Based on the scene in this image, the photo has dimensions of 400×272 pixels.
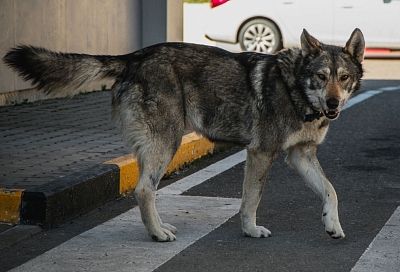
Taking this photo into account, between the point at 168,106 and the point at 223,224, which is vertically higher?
the point at 168,106

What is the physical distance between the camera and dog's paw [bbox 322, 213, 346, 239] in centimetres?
670

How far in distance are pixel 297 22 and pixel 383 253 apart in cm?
1471

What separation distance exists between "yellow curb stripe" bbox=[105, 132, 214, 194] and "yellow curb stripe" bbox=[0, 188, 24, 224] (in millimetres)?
788

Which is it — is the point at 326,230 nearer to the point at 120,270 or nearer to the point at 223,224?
the point at 223,224

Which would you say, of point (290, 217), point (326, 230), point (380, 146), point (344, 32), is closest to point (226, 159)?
point (380, 146)

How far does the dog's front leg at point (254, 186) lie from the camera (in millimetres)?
6805

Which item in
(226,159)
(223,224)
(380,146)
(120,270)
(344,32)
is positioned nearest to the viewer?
(120,270)

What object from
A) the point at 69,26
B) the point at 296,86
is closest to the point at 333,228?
the point at 296,86

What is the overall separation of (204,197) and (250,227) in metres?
1.31

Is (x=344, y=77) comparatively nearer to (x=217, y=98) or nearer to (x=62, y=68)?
(x=217, y=98)

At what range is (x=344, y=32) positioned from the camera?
20.7 meters

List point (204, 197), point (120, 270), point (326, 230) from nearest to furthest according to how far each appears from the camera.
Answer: point (120, 270) < point (326, 230) < point (204, 197)

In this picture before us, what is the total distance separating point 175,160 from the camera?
9.18 metres

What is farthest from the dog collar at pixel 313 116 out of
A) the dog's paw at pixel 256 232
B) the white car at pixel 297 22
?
the white car at pixel 297 22
